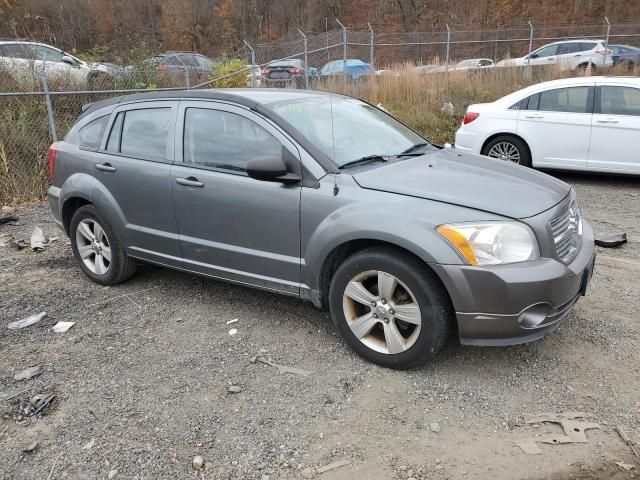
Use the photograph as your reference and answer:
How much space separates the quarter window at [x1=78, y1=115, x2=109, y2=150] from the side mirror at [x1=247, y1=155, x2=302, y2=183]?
1925mm

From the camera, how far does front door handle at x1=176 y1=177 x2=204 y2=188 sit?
3887mm

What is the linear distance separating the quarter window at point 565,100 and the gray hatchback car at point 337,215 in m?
4.60

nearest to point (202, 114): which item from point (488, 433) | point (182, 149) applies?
point (182, 149)

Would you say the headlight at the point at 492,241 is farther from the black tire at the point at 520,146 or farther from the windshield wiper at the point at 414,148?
the black tire at the point at 520,146

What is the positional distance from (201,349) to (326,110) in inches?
78.2

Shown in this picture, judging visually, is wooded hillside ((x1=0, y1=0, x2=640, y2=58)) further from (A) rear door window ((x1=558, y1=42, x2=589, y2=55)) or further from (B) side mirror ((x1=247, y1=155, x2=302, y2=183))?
(B) side mirror ((x1=247, y1=155, x2=302, y2=183))

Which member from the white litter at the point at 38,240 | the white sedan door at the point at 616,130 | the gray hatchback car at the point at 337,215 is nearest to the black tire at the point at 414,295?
the gray hatchback car at the point at 337,215

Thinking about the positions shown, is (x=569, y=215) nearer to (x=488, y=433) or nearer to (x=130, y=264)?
(x=488, y=433)

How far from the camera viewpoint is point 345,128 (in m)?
3.96

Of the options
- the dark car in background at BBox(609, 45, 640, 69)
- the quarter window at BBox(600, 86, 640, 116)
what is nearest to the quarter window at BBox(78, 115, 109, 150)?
the quarter window at BBox(600, 86, 640, 116)

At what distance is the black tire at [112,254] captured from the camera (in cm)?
455

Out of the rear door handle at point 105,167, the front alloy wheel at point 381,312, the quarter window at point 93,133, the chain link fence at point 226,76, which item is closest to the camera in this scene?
the front alloy wheel at point 381,312

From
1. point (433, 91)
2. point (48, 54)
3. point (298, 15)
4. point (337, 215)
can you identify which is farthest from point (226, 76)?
point (298, 15)

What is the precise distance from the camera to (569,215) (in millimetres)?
3439
